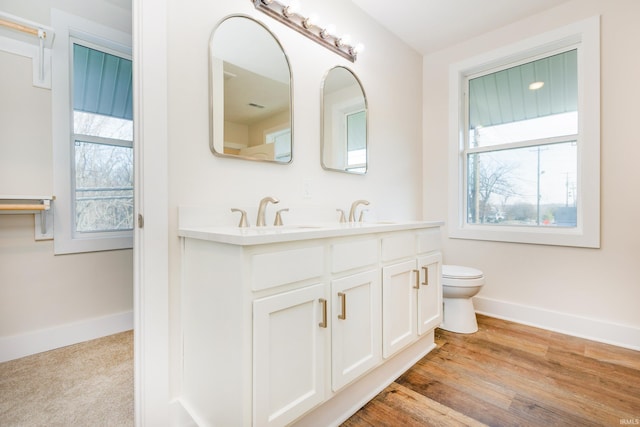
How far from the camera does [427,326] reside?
6.20 feet

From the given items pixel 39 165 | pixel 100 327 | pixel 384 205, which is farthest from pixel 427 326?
pixel 39 165

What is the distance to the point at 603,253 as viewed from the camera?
7.23ft

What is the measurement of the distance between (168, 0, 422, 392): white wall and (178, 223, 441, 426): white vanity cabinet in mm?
226

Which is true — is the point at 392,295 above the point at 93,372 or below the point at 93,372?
above

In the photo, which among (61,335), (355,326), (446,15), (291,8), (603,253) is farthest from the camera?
(446,15)

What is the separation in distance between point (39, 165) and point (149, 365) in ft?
5.58

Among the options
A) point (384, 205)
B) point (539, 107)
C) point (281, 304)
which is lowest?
point (281, 304)

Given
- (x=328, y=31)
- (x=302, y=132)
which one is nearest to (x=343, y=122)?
(x=302, y=132)

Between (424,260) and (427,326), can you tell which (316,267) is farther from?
(427,326)

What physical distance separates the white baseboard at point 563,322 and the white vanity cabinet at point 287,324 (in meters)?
1.48

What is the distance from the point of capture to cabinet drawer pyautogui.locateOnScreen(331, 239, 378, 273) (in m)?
1.32

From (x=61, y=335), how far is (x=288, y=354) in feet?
6.38

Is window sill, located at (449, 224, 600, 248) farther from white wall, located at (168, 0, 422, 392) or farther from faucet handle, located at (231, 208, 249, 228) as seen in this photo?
faucet handle, located at (231, 208, 249, 228)

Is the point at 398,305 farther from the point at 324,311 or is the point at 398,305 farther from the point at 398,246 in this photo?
the point at 324,311
